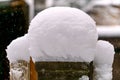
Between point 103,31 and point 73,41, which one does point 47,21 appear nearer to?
point 73,41

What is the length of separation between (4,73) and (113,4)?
10.3 ft

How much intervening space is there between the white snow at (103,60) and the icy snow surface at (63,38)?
2.9 inches

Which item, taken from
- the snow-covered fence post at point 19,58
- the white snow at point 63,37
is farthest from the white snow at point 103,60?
the snow-covered fence post at point 19,58

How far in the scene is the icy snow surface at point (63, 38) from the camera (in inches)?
53.2

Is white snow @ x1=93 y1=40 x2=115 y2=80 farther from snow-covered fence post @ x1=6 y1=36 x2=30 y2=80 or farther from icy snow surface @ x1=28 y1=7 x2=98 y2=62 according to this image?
snow-covered fence post @ x1=6 y1=36 x2=30 y2=80

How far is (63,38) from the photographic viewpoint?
53.1 inches

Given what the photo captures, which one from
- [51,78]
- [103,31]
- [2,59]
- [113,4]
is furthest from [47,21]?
[113,4]

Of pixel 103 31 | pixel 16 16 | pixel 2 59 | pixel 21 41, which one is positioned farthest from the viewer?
pixel 103 31

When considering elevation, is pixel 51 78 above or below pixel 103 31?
above

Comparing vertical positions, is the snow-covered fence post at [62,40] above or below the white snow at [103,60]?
above

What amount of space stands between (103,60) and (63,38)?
0.22 m

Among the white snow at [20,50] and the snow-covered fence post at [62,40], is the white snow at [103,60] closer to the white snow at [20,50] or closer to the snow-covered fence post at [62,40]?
the snow-covered fence post at [62,40]

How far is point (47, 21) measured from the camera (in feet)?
4.46

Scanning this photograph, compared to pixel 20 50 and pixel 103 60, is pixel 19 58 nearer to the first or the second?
pixel 20 50
